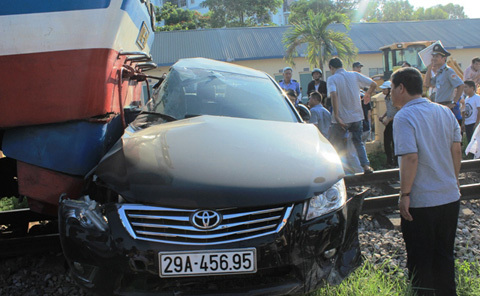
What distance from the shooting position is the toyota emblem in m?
2.64

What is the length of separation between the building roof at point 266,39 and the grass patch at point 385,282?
2160 centimetres

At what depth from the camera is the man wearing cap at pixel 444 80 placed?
6.91m

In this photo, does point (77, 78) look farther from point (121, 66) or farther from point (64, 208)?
point (64, 208)

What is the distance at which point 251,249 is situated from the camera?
8.63ft

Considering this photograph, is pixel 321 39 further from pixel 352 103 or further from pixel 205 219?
pixel 205 219

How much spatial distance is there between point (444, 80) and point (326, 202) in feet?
16.6

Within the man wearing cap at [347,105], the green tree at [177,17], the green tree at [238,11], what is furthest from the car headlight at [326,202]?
the green tree at [238,11]

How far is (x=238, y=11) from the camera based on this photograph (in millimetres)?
44188

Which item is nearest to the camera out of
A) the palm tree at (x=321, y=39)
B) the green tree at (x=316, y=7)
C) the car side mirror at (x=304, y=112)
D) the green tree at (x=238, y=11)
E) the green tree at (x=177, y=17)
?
the car side mirror at (x=304, y=112)

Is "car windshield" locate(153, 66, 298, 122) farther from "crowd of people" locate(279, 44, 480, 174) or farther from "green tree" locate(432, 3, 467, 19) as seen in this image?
"green tree" locate(432, 3, 467, 19)

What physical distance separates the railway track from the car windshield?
1176mm

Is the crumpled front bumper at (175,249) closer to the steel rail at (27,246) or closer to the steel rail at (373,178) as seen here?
the steel rail at (27,246)

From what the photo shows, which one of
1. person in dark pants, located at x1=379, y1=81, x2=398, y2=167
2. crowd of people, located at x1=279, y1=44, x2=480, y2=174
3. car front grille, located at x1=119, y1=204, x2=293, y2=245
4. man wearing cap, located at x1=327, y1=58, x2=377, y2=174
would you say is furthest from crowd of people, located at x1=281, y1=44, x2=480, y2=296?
person in dark pants, located at x1=379, y1=81, x2=398, y2=167

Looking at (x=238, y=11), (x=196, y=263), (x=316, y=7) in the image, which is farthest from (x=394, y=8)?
(x=196, y=263)
